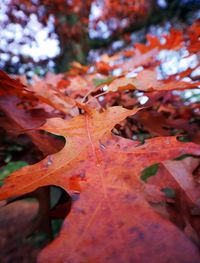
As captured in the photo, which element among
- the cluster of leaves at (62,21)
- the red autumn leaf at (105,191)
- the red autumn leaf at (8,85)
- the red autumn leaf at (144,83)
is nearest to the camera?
the red autumn leaf at (105,191)

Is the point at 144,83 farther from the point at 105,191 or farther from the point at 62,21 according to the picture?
the point at 62,21

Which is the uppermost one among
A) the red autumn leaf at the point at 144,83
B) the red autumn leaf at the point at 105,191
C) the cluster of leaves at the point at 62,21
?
the cluster of leaves at the point at 62,21

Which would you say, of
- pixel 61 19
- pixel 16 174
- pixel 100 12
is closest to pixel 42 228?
pixel 16 174

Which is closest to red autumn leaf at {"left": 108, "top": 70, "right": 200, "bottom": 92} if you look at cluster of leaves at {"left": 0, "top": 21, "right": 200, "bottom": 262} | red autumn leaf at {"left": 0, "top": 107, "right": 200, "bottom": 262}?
cluster of leaves at {"left": 0, "top": 21, "right": 200, "bottom": 262}

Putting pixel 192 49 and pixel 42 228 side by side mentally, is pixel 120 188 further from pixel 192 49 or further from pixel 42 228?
pixel 192 49

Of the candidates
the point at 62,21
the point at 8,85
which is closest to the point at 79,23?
the point at 62,21

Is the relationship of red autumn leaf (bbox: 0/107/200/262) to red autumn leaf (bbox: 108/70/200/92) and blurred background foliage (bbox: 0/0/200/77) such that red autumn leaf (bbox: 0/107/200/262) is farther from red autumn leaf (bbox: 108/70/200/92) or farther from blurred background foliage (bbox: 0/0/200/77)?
blurred background foliage (bbox: 0/0/200/77)

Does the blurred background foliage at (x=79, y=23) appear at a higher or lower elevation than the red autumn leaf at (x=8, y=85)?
higher

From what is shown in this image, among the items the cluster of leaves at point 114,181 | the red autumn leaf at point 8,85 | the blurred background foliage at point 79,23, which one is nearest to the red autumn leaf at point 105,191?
the cluster of leaves at point 114,181

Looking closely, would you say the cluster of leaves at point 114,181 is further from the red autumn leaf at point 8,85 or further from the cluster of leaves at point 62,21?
the cluster of leaves at point 62,21
